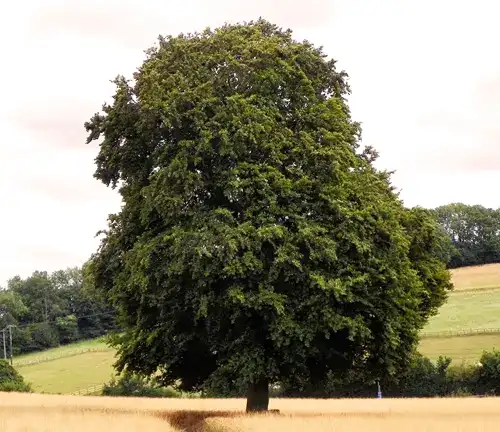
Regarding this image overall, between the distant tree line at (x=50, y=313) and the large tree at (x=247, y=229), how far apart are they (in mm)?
96466

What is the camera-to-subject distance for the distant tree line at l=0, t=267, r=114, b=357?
126 m

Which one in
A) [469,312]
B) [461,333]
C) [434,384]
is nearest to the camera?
[434,384]

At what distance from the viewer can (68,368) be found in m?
91.2

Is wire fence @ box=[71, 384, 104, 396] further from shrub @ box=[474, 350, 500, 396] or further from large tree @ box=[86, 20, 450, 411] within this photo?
large tree @ box=[86, 20, 450, 411]

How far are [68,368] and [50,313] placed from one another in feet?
169

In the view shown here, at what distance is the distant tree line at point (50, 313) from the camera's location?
126 meters

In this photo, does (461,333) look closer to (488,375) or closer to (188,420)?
(488,375)

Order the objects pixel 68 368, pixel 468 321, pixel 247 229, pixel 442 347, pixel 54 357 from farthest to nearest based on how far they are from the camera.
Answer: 1. pixel 54 357
2. pixel 68 368
3. pixel 468 321
4. pixel 442 347
5. pixel 247 229

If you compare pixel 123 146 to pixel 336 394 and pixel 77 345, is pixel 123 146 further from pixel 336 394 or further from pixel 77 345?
pixel 77 345

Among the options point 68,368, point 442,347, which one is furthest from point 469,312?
point 68,368

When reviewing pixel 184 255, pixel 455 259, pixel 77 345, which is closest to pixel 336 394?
pixel 184 255

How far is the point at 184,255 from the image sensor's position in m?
19.2

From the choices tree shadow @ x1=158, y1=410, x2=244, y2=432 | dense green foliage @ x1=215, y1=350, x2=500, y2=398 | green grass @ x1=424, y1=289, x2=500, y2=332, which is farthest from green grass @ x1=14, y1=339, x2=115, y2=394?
tree shadow @ x1=158, y1=410, x2=244, y2=432

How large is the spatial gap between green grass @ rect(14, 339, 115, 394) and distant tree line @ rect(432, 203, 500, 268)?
235 ft
